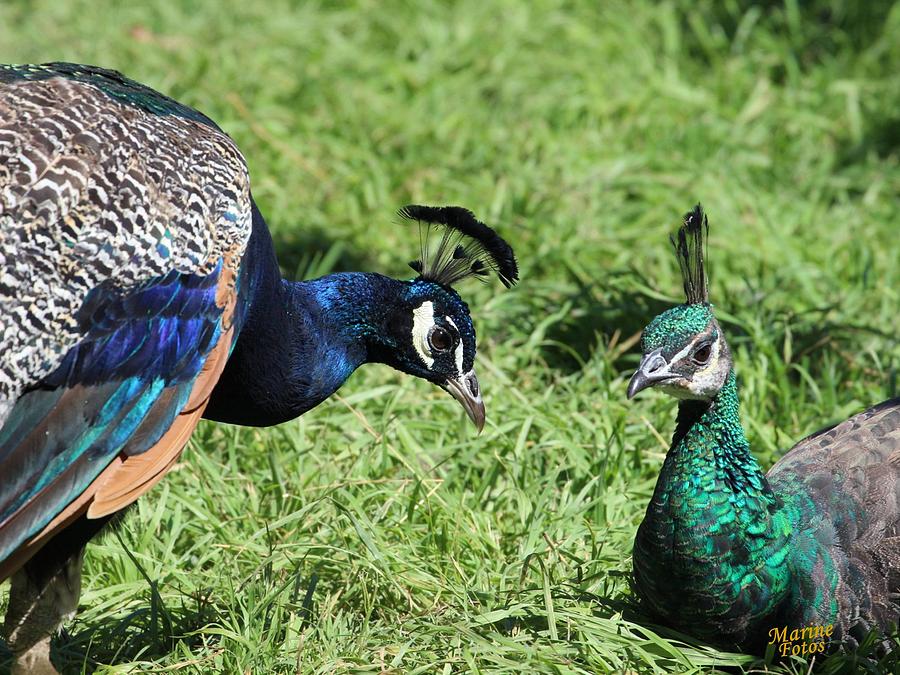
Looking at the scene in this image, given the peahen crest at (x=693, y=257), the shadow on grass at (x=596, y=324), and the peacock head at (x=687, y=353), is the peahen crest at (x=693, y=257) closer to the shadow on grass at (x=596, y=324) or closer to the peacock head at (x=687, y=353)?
the peacock head at (x=687, y=353)

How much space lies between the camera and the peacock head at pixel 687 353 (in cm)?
325

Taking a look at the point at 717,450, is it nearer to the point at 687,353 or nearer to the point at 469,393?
the point at 687,353

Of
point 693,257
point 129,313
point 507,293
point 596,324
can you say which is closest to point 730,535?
point 693,257

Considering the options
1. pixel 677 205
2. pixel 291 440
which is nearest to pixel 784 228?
pixel 677 205

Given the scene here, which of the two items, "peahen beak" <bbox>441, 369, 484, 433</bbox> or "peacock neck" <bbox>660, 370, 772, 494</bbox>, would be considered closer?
"peacock neck" <bbox>660, 370, 772, 494</bbox>

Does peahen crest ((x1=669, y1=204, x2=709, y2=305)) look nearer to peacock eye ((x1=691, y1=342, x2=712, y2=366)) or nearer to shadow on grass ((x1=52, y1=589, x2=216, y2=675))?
peacock eye ((x1=691, y1=342, x2=712, y2=366))

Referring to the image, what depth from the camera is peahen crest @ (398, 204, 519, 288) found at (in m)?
3.58

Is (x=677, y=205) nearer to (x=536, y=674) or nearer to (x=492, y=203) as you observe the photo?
(x=492, y=203)

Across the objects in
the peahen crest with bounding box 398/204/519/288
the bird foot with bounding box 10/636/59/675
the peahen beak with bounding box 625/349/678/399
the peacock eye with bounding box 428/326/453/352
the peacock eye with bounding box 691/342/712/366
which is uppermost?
the peahen crest with bounding box 398/204/519/288

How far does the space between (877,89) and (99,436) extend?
512 centimetres

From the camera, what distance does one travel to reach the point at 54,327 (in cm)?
299

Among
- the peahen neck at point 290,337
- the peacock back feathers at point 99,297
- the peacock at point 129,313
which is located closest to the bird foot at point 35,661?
the peacock at point 129,313

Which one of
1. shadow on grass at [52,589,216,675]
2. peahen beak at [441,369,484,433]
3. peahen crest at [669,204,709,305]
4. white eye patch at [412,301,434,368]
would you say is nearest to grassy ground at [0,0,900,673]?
shadow on grass at [52,589,216,675]

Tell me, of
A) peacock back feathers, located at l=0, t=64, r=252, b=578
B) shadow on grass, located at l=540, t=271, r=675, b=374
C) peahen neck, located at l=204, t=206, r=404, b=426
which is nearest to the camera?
peacock back feathers, located at l=0, t=64, r=252, b=578
